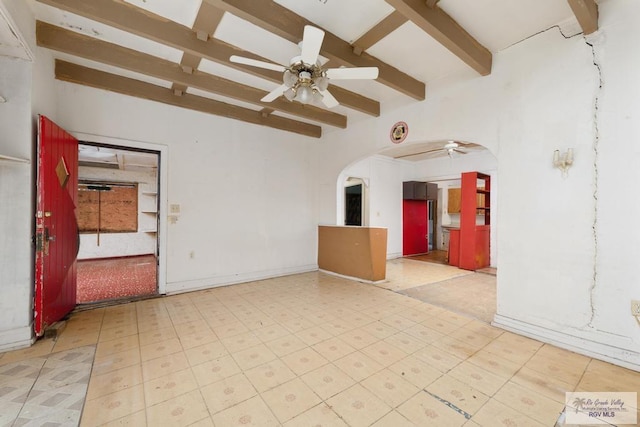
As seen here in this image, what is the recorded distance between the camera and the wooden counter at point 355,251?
480 cm

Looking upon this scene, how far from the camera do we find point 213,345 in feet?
8.27

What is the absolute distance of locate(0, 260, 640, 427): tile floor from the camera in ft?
5.44

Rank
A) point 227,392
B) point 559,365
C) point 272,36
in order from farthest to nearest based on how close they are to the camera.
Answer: point 272,36 → point 559,365 → point 227,392

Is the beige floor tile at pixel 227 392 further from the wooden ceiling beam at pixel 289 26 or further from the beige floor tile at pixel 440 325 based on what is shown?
the wooden ceiling beam at pixel 289 26

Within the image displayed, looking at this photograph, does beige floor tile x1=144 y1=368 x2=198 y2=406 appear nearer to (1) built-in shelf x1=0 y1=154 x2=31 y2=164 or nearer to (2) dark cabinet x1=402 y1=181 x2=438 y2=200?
(1) built-in shelf x1=0 y1=154 x2=31 y2=164

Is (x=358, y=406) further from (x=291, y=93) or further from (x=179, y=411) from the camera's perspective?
(x=291, y=93)

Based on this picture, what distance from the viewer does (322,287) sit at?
4.50m

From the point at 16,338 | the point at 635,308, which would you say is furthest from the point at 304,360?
the point at 635,308

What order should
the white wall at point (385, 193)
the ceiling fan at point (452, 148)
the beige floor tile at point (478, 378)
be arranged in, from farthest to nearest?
1. the white wall at point (385, 193)
2. the ceiling fan at point (452, 148)
3. the beige floor tile at point (478, 378)

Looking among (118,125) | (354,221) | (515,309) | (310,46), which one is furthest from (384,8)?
(354,221)

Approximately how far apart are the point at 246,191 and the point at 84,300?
2868 millimetres

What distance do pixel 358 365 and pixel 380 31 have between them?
10.4 ft

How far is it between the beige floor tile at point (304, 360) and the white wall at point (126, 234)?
273 inches

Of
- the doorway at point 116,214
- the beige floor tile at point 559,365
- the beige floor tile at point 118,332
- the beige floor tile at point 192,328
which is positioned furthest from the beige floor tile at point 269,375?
the doorway at point 116,214
